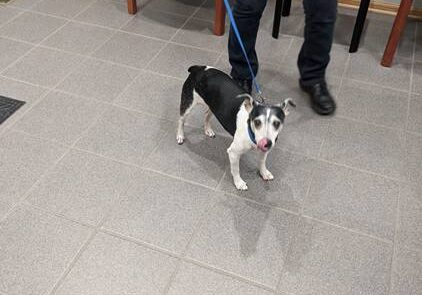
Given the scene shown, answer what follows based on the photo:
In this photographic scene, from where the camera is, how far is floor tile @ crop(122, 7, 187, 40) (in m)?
2.72

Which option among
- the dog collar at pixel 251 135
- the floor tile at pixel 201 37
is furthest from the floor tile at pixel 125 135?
the floor tile at pixel 201 37

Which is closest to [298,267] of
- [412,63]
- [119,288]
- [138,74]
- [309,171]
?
[309,171]

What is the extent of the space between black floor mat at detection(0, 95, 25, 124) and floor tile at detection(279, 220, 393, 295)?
1.52 meters

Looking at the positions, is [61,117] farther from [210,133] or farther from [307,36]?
[307,36]

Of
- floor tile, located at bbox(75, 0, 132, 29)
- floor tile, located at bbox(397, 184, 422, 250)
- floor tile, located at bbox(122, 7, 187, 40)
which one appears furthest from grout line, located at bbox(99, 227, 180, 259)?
floor tile, located at bbox(75, 0, 132, 29)

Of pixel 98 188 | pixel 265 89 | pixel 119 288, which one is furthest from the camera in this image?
pixel 265 89

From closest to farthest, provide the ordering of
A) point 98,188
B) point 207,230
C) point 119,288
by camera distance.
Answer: point 119,288 → point 207,230 → point 98,188

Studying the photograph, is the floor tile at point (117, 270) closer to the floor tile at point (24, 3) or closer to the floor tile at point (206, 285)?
the floor tile at point (206, 285)

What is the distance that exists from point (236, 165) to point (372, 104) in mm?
974

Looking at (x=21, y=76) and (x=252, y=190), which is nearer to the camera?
(x=252, y=190)

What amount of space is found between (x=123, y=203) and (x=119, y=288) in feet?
1.23

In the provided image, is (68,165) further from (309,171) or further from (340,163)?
(340,163)

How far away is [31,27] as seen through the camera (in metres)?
2.74

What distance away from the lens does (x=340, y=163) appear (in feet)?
6.22
